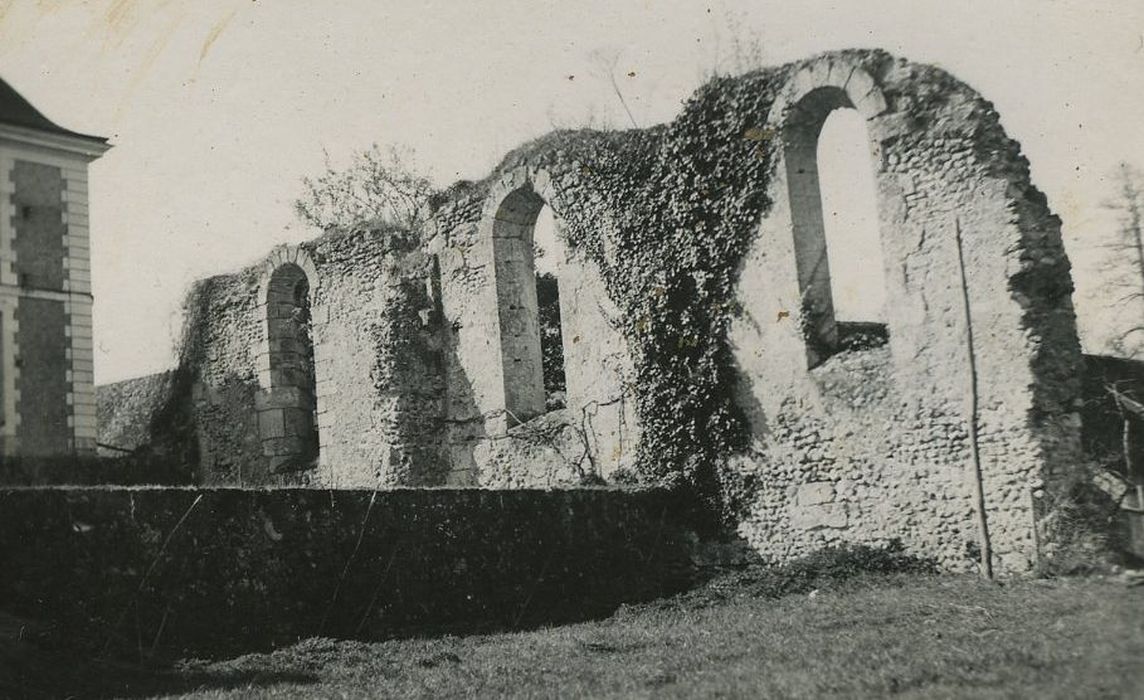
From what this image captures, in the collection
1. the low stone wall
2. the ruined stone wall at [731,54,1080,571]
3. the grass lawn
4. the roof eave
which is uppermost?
the roof eave

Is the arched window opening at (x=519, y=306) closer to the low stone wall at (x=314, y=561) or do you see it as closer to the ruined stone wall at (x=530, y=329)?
the ruined stone wall at (x=530, y=329)

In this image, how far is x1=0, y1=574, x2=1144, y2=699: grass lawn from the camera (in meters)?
5.94

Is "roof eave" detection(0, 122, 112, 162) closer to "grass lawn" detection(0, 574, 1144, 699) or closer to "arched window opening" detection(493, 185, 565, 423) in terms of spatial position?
"arched window opening" detection(493, 185, 565, 423)

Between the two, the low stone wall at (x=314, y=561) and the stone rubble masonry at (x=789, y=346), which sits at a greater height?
the stone rubble masonry at (x=789, y=346)

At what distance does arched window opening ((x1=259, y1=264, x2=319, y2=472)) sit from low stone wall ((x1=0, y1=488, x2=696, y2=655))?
6617mm

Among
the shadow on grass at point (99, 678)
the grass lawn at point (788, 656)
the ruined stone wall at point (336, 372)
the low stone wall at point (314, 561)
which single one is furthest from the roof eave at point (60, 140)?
the shadow on grass at point (99, 678)

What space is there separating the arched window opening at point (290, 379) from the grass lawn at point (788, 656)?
27.3ft

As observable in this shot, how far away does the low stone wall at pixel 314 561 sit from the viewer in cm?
824

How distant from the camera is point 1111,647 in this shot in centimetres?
595

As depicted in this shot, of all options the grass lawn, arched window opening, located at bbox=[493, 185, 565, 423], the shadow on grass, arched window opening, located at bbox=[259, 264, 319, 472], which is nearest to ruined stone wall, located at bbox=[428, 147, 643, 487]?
arched window opening, located at bbox=[493, 185, 565, 423]

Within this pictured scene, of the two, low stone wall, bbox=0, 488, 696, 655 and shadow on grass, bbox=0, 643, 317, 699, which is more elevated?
low stone wall, bbox=0, 488, 696, 655

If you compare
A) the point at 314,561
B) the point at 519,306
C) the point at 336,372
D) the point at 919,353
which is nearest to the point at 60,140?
the point at 336,372

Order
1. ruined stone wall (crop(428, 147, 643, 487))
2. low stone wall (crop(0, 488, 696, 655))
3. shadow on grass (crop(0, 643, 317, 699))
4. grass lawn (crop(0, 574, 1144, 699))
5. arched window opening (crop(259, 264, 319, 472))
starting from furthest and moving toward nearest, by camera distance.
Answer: arched window opening (crop(259, 264, 319, 472)) → ruined stone wall (crop(428, 147, 643, 487)) → low stone wall (crop(0, 488, 696, 655)) → shadow on grass (crop(0, 643, 317, 699)) → grass lawn (crop(0, 574, 1144, 699))

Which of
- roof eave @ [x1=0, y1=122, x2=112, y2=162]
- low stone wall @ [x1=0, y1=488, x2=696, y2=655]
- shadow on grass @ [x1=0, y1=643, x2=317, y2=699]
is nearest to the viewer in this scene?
shadow on grass @ [x1=0, y1=643, x2=317, y2=699]
